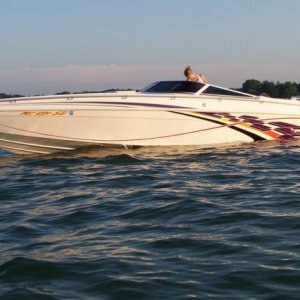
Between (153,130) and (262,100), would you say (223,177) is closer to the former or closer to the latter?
(153,130)

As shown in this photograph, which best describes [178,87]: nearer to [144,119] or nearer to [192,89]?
[192,89]

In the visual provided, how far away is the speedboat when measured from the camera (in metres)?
11.3

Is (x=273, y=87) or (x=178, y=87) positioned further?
(x=273, y=87)

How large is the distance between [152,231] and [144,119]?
20.5ft

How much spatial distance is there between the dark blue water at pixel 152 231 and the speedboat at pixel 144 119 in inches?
62.0

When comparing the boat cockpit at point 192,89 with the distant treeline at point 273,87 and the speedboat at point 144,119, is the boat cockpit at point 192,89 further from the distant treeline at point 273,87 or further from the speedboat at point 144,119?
the distant treeline at point 273,87

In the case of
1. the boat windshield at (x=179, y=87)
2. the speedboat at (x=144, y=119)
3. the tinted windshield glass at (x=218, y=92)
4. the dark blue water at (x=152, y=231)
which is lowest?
the dark blue water at (x=152, y=231)

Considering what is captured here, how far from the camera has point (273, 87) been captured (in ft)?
64.8

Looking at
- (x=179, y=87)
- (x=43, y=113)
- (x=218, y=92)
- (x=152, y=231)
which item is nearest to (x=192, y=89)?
(x=179, y=87)

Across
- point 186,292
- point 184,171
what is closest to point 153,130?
point 184,171

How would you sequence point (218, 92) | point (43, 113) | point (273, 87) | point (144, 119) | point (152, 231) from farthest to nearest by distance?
point (273, 87) < point (218, 92) < point (144, 119) < point (43, 113) < point (152, 231)

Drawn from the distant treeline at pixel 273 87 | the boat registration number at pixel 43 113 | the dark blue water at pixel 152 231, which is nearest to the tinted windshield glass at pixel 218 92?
the dark blue water at pixel 152 231

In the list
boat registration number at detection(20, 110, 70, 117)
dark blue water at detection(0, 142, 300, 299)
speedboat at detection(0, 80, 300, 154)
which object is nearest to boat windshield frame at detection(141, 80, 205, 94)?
speedboat at detection(0, 80, 300, 154)

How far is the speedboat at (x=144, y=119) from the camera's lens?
37.0 ft
